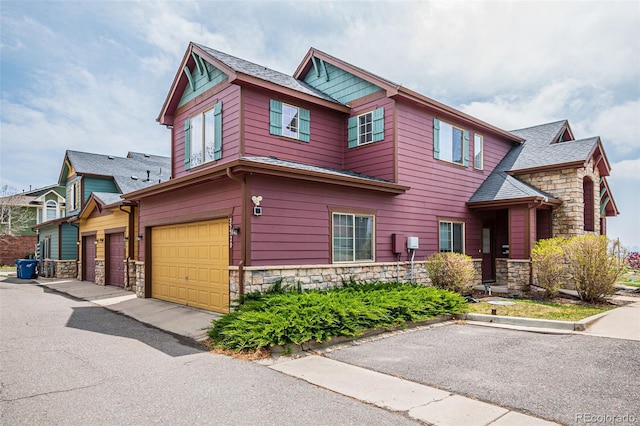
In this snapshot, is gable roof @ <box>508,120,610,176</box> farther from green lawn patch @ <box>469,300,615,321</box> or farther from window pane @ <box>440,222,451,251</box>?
green lawn patch @ <box>469,300,615,321</box>

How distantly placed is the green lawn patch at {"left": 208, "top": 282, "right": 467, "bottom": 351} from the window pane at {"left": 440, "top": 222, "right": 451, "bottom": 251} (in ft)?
14.2

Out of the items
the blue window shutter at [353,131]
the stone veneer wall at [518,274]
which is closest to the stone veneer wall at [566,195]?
the stone veneer wall at [518,274]

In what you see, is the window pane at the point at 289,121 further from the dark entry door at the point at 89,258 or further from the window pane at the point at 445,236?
the dark entry door at the point at 89,258

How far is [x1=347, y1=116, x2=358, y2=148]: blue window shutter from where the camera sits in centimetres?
A: 1327

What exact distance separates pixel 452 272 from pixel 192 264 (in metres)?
7.20

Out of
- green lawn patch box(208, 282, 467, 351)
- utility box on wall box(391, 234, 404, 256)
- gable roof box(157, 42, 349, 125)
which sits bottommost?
green lawn patch box(208, 282, 467, 351)

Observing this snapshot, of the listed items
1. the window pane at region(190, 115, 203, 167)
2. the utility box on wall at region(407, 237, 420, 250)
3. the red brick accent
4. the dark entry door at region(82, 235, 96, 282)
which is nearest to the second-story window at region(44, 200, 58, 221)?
the red brick accent

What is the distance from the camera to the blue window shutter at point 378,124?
12578mm

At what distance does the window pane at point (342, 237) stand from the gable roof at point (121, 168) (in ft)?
46.9

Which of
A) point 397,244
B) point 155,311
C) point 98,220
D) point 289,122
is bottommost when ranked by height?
point 155,311

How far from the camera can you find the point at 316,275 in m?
9.88

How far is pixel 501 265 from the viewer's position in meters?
15.7

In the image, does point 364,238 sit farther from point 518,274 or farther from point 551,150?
point 551,150

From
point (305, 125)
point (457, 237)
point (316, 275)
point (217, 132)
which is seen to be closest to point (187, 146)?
point (217, 132)
